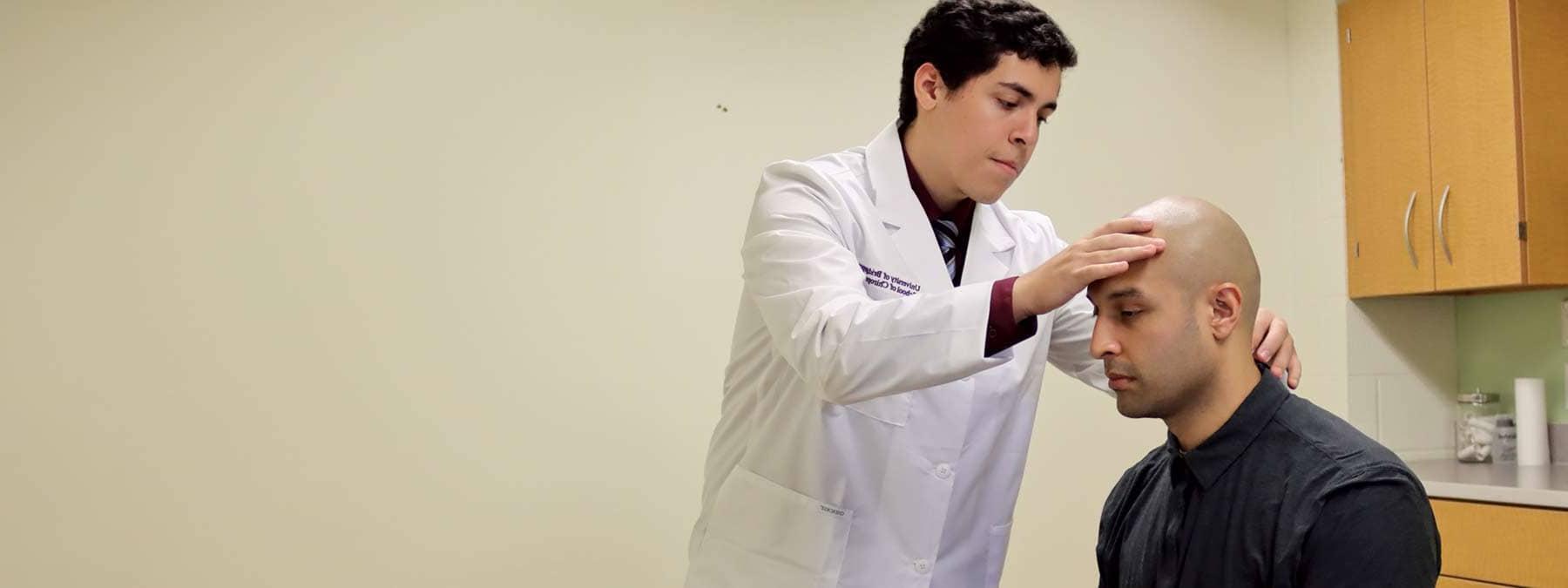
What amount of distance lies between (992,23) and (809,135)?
1.33 metres

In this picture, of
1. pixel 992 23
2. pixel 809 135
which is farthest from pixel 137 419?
pixel 992 23

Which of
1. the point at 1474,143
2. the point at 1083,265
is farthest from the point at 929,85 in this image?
the point at 1474,143

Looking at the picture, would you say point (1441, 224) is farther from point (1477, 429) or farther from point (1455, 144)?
point (1477, 429)

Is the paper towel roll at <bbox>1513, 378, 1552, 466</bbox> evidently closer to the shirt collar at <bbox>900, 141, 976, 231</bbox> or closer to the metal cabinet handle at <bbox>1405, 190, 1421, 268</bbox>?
the metal cabinet handle at <bbox>1405, 190, 1421, 268</bbox>

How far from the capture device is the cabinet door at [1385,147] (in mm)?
3217

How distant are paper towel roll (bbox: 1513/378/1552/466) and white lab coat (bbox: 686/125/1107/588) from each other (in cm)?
215

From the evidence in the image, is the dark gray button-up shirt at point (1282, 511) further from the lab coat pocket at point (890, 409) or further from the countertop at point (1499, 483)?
the countertop at point (1499, 483)

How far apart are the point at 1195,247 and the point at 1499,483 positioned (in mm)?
1913

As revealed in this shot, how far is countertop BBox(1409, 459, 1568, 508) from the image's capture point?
2617 mm

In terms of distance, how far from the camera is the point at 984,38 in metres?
1.62

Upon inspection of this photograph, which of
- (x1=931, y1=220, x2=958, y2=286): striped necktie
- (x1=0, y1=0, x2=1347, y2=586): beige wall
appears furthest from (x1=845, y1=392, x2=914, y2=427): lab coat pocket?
(x1=0, y1=0, x2=1347, y2=586): beige wall

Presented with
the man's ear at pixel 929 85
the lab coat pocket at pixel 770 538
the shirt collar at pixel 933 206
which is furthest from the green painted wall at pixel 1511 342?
the lab coat pocket at pixel 770 538

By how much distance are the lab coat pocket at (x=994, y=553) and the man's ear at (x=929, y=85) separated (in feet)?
1.95

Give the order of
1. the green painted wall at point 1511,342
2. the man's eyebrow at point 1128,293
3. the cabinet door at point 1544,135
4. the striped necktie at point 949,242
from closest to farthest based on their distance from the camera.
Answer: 1. the man's eyebrow at point 1128,293
2. the striped necktie at point 949,242
3. the cabinet door at point 1544,135
4. the green painted wall at point 1511,342
